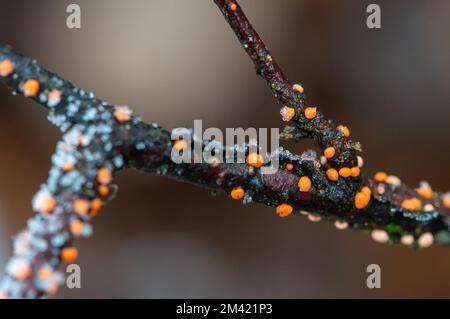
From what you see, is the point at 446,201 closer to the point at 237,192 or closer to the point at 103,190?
the point at 237,192

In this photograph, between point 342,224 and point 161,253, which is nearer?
point 342,224

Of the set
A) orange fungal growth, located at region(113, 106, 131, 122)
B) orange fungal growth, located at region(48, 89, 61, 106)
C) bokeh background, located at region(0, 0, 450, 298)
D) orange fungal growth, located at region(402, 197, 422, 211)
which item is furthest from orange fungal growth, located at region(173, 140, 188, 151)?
bokeh background, located at region(0, 0, 450, 298)

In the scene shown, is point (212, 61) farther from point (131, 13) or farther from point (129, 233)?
point (129, 233)

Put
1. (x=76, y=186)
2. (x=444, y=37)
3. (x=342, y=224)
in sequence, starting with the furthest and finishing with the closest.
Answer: (x=444, y=37)
(x=342, y=224)
(x=76, y=186)

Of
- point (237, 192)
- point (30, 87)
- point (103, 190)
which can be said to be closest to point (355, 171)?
point (237, 192)

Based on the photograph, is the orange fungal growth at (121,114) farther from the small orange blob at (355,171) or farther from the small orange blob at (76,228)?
the small orange blob at (355,171)

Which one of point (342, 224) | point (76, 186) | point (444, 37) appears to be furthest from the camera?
point (444, 37)
